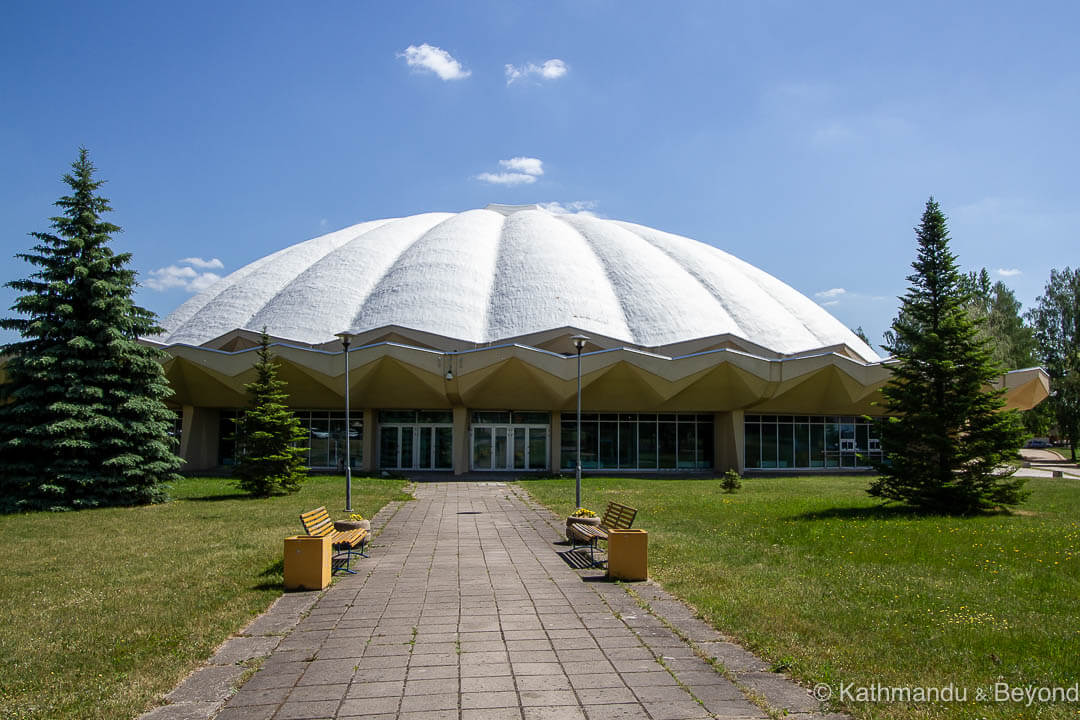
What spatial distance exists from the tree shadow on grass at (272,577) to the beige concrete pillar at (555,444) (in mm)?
20887

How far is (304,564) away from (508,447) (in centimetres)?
2232

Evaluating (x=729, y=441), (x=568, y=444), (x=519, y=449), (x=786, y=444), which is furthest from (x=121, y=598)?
(x=786, y=444)

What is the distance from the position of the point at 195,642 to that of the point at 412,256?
99.4 feet

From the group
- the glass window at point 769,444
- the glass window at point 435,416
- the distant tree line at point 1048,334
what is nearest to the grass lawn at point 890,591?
the glass window at point 435,416

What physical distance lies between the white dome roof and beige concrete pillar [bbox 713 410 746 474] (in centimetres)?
357

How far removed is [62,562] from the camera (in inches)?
427

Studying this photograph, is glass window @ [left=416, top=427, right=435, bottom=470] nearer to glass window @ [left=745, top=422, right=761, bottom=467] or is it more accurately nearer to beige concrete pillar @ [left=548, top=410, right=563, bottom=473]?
beige concrete pillar @ [left=548, top=410, right=563, bottom=473]

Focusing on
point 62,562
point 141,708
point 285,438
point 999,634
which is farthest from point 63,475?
point 999,634

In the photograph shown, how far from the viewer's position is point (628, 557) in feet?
30.0

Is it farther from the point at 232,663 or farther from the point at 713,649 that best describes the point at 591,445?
the point at 232,663

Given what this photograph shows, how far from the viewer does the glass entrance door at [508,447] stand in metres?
30.7

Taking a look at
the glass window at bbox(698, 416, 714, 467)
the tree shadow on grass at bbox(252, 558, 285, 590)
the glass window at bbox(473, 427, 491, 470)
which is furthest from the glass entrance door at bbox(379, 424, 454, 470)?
the tree shadow on grass at bbox(252, 558, 285, 590)

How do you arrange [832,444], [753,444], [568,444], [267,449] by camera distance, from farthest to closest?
[832,444] → [753,444] → [568,444] → [267,449]

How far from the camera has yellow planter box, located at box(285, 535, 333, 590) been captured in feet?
28.0
